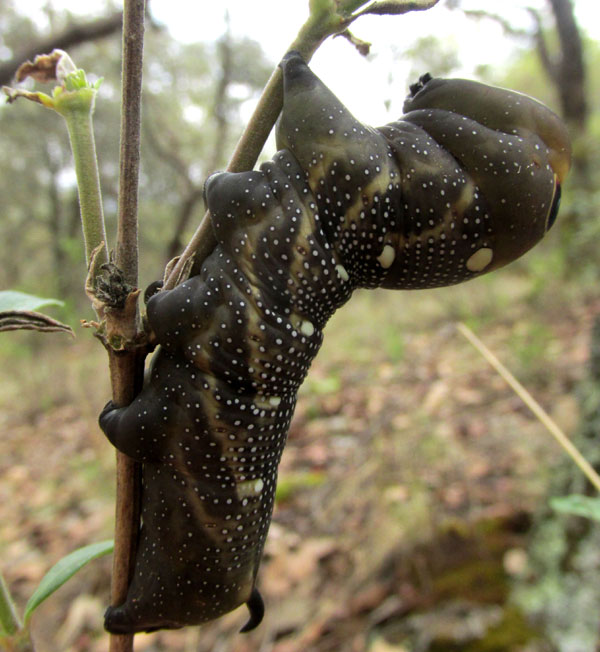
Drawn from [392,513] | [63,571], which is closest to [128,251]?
[63,571]

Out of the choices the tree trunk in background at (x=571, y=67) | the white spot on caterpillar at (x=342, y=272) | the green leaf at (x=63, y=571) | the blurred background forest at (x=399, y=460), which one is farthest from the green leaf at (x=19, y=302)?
the tree trunk in background at (x=571, y=67)

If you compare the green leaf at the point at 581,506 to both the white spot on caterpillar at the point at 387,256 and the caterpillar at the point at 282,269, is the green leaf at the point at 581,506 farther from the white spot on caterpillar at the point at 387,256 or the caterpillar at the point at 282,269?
the white spot on caterpillar at the point at 387,256

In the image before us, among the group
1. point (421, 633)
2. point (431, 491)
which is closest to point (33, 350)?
point (431, 491)

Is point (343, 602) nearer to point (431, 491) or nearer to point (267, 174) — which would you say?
point (431, 491)

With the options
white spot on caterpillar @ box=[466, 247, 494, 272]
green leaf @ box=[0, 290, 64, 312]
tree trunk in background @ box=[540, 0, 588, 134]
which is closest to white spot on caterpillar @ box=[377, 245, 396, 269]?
white spot on caterpillar @ box=[466, 247, 494, 272]

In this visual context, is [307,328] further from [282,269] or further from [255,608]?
[255,608]

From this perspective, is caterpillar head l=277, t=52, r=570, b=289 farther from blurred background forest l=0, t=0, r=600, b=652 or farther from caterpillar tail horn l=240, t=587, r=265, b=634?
blurred background forest l=0, t=0, r=600, b=652
